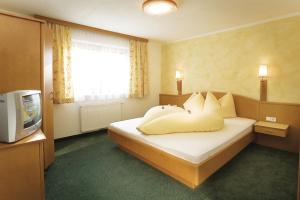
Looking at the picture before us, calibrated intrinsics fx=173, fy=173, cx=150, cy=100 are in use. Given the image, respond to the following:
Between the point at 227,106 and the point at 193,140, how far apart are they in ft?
5.72

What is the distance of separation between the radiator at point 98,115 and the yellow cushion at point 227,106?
7.96 feet

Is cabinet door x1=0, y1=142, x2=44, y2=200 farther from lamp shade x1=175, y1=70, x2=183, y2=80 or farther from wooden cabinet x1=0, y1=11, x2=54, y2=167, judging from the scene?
lamp shade x1=175, y1=70, x2=183, y2=80

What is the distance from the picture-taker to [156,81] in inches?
209

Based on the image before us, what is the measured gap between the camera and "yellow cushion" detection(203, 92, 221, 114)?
3545 mm

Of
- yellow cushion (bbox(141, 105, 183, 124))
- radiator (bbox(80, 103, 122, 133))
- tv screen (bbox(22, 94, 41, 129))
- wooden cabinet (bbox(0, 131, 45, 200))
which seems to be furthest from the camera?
radiator (bbox(80, 103, 122, 133))

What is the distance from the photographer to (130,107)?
4.69 m

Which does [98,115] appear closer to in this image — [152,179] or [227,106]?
[152,179]

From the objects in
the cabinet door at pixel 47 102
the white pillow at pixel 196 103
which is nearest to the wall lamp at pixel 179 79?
the white pillow at pixel 196 103

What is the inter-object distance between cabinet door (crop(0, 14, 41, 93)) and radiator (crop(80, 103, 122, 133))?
67.4 inches

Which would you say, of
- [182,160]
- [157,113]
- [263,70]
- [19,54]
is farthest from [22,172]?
[263,70]

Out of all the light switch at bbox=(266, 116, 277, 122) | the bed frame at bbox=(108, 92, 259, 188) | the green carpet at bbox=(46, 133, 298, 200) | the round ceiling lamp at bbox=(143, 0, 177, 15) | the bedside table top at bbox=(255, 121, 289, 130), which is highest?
the round ceiling lamp at bbox=(143, 0, 177, 15)

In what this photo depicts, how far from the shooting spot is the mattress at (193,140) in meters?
1.95

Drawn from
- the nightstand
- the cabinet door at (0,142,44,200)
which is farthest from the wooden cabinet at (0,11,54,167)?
the nightstand

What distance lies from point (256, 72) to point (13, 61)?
398cm
